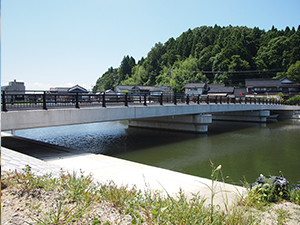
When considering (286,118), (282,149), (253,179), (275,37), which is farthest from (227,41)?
(253,179)

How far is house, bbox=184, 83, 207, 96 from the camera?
6969 centimetres

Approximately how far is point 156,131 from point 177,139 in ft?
15.1

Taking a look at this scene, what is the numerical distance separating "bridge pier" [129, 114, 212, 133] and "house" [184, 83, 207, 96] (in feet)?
150

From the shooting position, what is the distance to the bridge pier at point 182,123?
2362 cm

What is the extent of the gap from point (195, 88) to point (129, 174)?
6538cm

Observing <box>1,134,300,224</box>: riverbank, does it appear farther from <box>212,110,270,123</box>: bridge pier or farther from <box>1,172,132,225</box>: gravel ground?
<box>212,110,270,123</box>: bridge pier

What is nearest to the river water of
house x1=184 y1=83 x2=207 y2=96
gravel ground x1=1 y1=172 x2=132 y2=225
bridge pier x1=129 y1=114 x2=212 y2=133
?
bridge pier x1=129 y1=114 x2=212 y2=133

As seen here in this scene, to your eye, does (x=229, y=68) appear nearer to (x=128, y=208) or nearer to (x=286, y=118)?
(x=286, y=118)

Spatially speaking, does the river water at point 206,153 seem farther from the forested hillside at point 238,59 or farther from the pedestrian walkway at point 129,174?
the forested hillside at point 238,59

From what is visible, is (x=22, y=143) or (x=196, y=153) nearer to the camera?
(x=22, y=143)

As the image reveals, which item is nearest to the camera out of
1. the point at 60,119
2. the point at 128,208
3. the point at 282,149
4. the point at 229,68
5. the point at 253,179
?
the point at 128,208

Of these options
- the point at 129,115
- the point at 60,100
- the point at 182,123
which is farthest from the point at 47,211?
the point at 182,123

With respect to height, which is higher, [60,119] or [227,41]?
[227,41]

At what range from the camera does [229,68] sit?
257 ft
